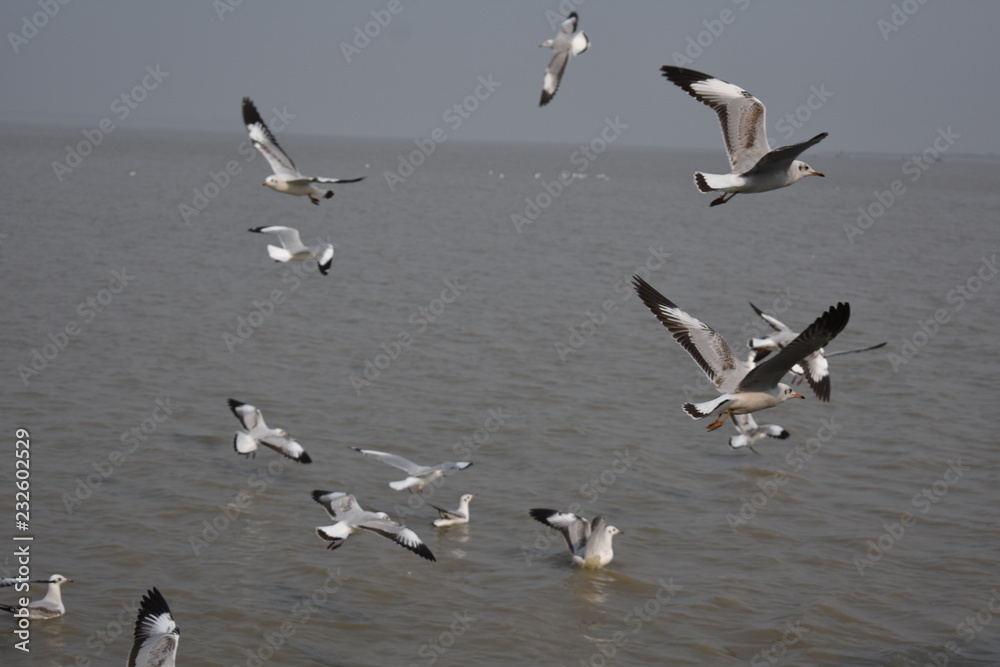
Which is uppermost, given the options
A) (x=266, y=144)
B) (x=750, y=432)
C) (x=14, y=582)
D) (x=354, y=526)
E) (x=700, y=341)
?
(x=266, y=144)

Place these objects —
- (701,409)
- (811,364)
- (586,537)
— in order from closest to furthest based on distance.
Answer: (701,409) < (586,537) < (811,364)

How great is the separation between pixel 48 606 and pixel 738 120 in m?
6.97

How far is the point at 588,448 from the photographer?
48.5ft

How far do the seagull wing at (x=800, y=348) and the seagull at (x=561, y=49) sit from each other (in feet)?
20.5

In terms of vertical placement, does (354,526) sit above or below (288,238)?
below

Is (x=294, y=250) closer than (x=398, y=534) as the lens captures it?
Result: No

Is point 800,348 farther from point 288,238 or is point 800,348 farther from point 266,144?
point 288,238

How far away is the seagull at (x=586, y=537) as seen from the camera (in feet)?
36.5

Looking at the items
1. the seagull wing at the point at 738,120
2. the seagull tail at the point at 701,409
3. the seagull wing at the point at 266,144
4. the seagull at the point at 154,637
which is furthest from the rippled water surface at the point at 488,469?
the seagull wing at the point at 738,120

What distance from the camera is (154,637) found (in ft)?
25.6

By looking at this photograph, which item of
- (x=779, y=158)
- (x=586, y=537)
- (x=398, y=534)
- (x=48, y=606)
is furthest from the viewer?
(x=586, y=537)

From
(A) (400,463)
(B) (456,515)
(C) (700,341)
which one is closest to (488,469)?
(A) (400,463)

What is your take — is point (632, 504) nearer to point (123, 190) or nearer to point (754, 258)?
point (754, 258)

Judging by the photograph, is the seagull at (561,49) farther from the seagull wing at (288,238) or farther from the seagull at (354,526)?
the seagull at (354,526)
